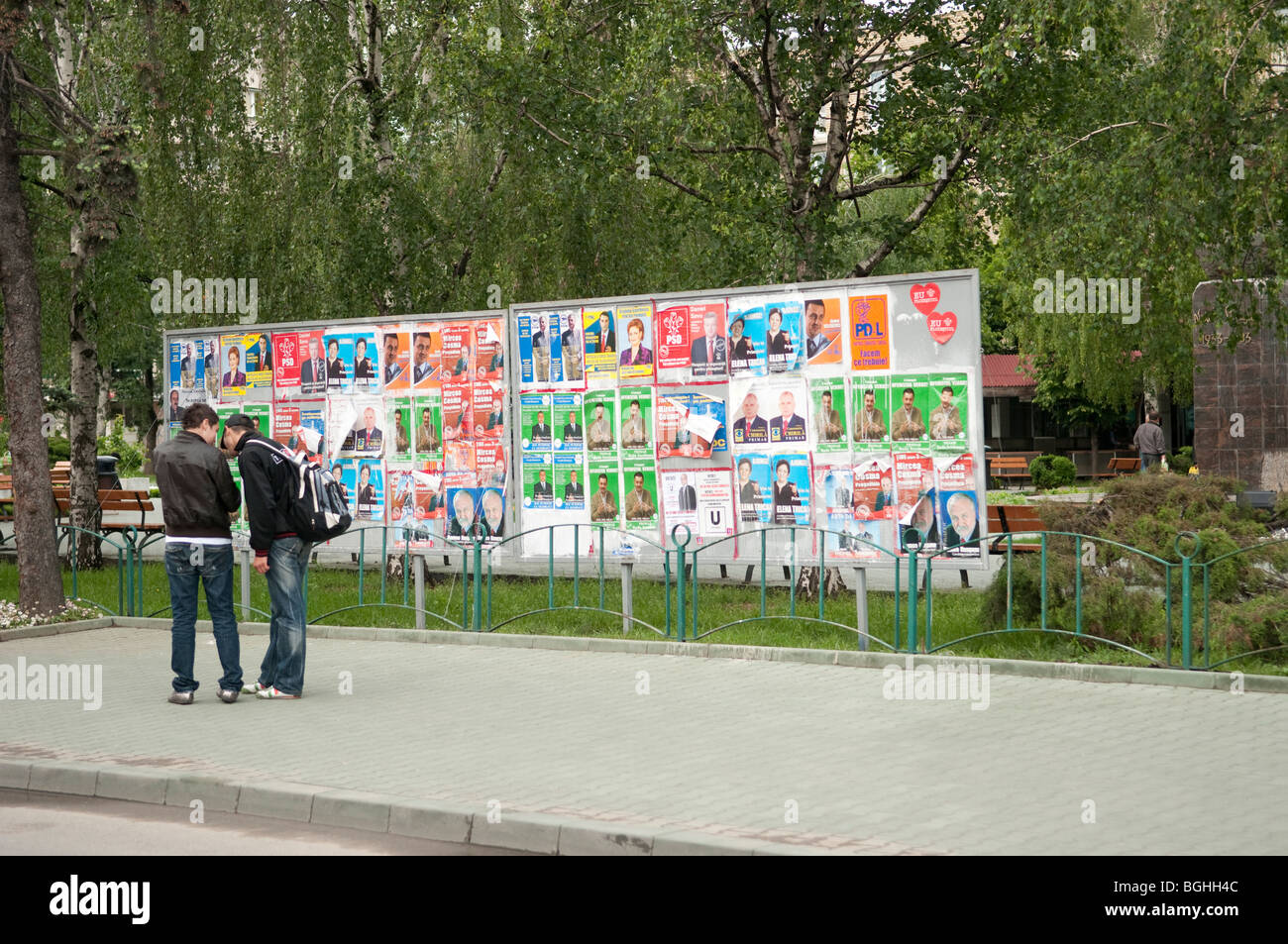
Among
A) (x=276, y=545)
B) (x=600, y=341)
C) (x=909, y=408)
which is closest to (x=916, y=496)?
(x=909, y=408)

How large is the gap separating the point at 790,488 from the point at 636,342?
6.37 feet

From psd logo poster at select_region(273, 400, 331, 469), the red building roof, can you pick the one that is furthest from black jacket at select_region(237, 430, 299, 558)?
the red building roof

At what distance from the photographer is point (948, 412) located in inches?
460

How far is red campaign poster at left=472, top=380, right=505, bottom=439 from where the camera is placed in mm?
13672

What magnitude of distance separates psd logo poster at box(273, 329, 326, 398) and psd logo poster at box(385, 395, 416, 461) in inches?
31.9

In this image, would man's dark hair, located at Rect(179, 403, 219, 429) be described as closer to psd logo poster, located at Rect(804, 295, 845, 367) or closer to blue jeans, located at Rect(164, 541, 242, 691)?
blue jeans, located at Rect(164, 541, 242, 691)

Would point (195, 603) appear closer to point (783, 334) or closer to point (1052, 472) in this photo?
point (783, 334)

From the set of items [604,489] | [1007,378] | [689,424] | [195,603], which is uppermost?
[1007,378]

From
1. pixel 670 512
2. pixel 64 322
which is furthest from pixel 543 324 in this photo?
pixel 64 322

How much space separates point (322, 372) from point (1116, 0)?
10.1 metres

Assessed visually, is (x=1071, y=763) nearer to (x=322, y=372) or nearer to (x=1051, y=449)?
(x=322, y=372)

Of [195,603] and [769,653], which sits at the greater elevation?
[195,603]

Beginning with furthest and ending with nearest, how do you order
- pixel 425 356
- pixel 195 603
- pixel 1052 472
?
1. pixel 1052 472
2. pixel 425 356
3. pixel 195 603

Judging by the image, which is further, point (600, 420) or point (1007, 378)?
point (1007, 378)
